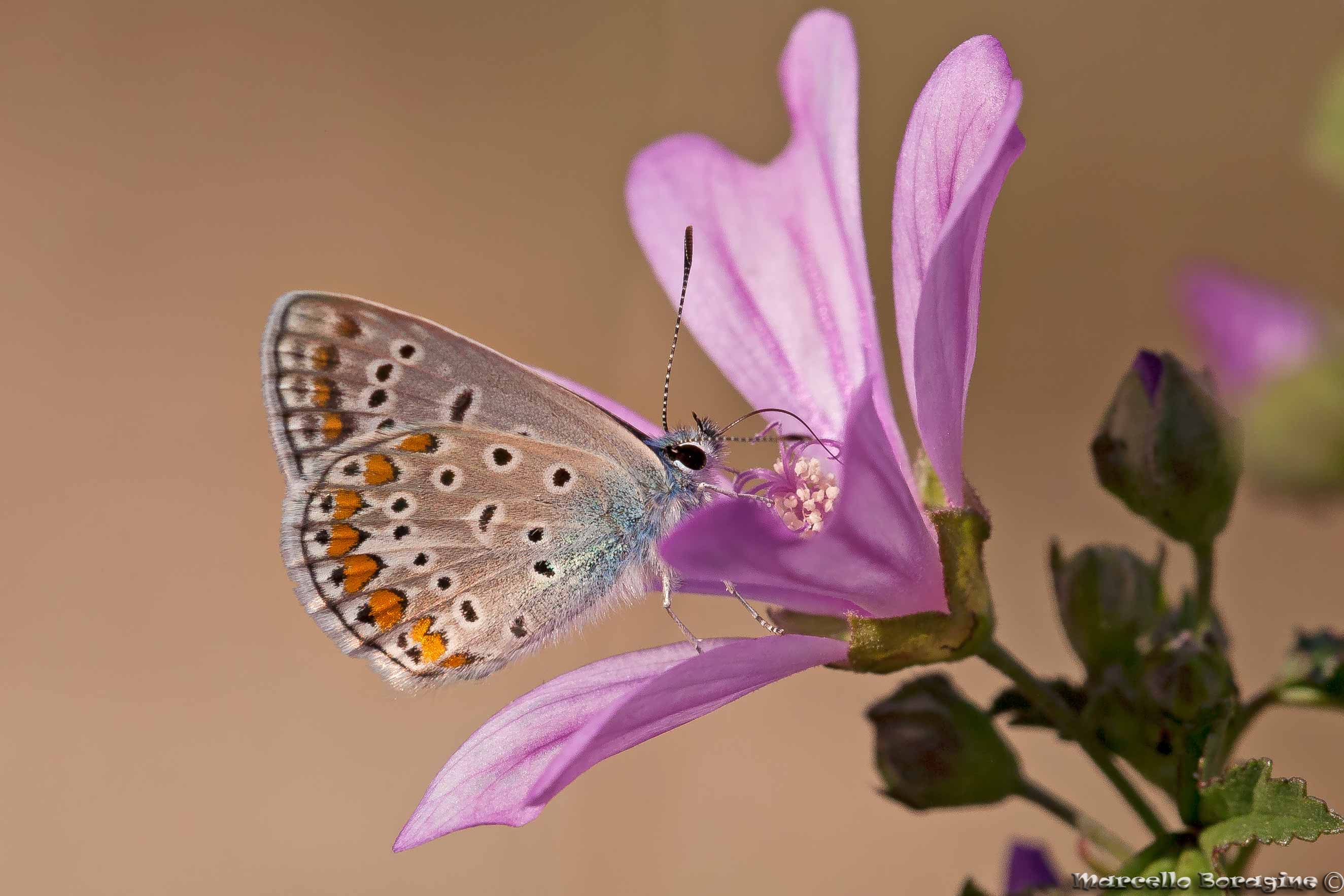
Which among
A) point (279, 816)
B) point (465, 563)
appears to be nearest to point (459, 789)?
point (465, 563)

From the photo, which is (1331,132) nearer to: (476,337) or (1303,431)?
(1303,431)

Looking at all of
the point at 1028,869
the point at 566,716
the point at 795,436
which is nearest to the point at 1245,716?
the point at 1028,869

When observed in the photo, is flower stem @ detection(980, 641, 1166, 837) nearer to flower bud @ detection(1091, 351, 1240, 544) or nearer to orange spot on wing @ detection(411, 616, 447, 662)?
flower bud @ detection(1091, 351, 1240, 544)

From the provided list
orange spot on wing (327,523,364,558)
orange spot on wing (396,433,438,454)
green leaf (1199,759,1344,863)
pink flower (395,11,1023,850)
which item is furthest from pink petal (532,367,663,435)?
green leaf (1199,759,1344,863)

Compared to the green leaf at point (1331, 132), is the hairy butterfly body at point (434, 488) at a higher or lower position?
lower

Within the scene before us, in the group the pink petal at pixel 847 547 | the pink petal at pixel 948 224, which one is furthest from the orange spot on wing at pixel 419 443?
the pink petal at pixel 948 224

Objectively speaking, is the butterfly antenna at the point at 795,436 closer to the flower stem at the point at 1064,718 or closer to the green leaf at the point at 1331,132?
the flower stem at the point at 1064,718
